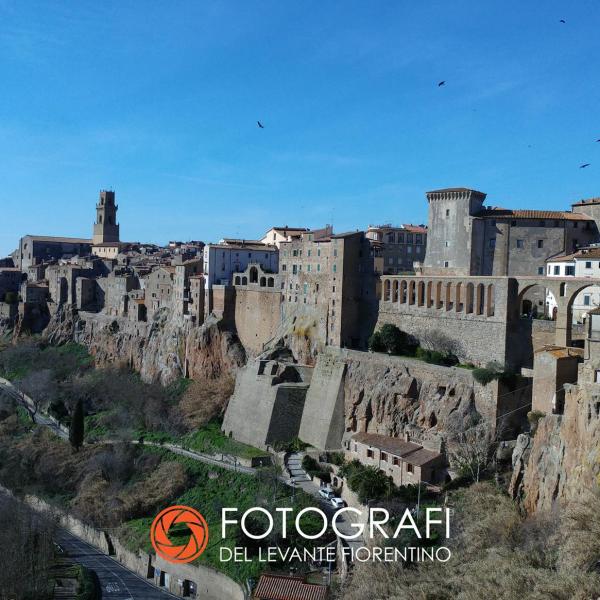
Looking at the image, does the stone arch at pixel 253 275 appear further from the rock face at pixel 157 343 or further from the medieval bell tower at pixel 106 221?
the medieval bell tower at pixel 106 221

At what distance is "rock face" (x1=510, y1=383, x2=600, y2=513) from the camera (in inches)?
976

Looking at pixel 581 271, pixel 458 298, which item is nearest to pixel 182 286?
pixel 458 298

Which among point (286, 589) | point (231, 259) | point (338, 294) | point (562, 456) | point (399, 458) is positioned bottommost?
point (286, 589)

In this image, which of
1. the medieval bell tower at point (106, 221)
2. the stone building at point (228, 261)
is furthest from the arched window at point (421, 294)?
the medieval bell tower at point (106, 221)

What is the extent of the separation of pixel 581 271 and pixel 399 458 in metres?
14.0

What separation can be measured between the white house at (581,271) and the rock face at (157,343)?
841 inches

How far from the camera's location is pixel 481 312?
37.7 m

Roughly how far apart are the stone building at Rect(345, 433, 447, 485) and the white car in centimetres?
236

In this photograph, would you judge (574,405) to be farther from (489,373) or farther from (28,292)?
(28,292)

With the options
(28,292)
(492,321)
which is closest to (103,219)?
(28,292)

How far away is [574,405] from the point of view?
27094 millimetres

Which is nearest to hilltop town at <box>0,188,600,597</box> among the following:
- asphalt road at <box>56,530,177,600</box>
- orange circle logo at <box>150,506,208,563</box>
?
orange circle logo at <box>150,506,208,563</box>

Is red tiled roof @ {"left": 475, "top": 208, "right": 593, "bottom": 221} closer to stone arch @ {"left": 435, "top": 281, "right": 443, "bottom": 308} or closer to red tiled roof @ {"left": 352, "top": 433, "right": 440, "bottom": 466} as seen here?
stone arch @ {"left": 435, "top": 281, "right": 443, "bottom": 308}

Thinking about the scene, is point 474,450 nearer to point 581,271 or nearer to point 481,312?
point 481,312
